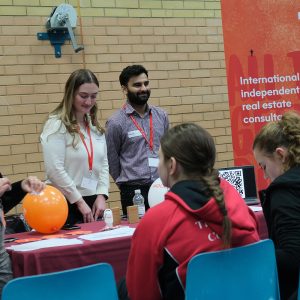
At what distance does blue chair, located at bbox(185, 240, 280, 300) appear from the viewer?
6.26ft

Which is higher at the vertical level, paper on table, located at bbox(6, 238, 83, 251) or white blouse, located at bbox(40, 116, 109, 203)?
white blouse, located at bbox(40, 116, 109, 203)

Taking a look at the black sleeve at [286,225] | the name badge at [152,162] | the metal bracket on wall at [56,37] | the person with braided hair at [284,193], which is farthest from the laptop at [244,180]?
the metal bracket on wall at [56,37]

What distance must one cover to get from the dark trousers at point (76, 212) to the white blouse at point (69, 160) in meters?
0.03

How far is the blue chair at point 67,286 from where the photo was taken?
178 cm

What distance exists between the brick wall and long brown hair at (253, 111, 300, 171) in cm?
279

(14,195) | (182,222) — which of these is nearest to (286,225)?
(182,222)

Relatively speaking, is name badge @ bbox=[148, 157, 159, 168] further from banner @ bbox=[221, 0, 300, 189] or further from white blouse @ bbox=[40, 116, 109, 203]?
banner @ bbox=[221, 0, 300, 189]

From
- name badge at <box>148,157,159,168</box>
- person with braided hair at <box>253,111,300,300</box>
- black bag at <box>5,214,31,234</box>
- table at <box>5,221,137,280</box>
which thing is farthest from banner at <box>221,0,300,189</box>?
person with braided hair at <box>253,111,300,300</box>

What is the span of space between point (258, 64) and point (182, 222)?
409 cm

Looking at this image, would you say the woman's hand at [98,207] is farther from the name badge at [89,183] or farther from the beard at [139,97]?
the beard at [139,97]

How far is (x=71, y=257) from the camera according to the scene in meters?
2.67

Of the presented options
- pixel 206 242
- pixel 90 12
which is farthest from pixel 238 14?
pixel 206 242

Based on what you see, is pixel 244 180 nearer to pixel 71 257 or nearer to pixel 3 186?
pixel 71 257

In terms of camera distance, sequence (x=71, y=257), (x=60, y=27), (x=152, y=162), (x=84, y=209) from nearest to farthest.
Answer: (x=71, y=257)
(x=84, y=209)
(x=152, y=162)
(x=60, y=27)
